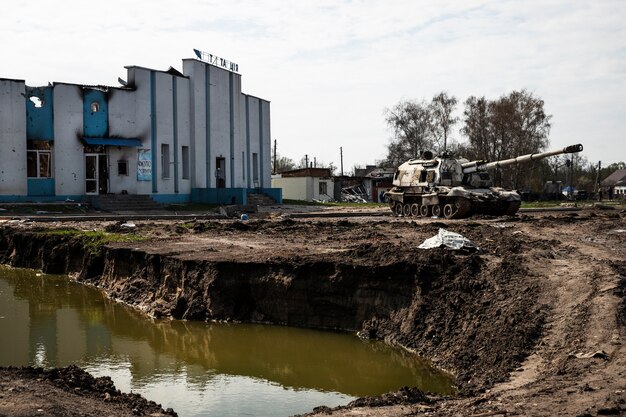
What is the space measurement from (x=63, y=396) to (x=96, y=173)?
103 feet

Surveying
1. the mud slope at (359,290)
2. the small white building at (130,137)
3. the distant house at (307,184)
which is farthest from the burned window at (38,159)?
the distant house at (307,184)

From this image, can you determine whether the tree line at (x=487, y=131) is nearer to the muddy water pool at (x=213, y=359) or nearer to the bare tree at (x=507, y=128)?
the bare tree at (x=507, y=128)

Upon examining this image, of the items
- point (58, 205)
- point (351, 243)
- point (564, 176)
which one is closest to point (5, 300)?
point (351, 243)

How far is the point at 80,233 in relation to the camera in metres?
23.6

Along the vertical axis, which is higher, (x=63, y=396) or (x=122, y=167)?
(x=122, y=167)

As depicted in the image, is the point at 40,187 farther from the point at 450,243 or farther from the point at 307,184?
the point at 307,184

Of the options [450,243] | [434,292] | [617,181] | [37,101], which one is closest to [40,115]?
[37,101]

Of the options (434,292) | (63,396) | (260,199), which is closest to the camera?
(63,396)

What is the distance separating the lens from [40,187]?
36625 mm

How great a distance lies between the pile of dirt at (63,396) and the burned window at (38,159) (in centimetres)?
2865

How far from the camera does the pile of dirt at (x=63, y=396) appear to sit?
7.61 metres

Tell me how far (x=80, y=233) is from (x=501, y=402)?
1813cm

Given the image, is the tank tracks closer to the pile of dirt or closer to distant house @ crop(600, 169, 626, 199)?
the pile of dirt

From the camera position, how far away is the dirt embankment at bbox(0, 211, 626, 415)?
9016mm
